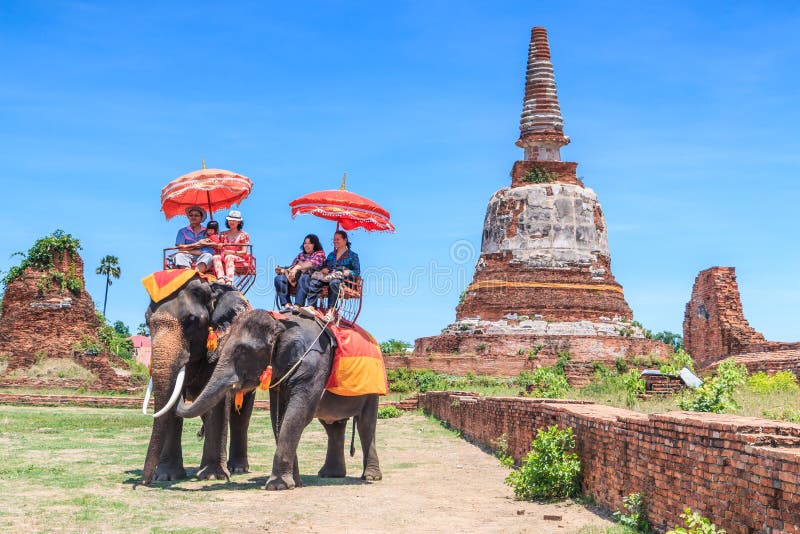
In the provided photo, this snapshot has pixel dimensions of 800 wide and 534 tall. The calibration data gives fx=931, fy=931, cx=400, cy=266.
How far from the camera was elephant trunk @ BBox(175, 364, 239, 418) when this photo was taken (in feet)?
29.7

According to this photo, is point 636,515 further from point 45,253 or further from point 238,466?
point 45,253

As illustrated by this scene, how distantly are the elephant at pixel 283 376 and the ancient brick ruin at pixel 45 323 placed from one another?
26157 millimetres

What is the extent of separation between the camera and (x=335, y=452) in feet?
37.4

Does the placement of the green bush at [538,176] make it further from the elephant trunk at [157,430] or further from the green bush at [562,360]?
the elephant trunk at [157,430]

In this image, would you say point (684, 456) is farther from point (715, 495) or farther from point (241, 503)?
point (241, 503)

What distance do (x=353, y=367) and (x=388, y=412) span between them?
47.7 ft

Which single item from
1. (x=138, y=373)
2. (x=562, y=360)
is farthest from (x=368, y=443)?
(x=138, y=373)

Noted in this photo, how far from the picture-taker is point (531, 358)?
3497cm

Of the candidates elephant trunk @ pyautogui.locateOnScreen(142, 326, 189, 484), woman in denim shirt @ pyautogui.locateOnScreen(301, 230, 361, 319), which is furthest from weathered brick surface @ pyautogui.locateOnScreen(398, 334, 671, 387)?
elephant trunk @ pyautogui.locateOnScreen(142, 326, 189, 484)

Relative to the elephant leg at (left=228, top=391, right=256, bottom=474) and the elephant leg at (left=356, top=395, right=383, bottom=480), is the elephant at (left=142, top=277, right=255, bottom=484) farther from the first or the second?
the elephant leg at (left=356, top=395, right=383, bottom=480)

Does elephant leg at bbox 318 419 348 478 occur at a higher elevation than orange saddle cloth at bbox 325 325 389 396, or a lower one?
lower

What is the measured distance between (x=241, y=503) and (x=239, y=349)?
1574 mm

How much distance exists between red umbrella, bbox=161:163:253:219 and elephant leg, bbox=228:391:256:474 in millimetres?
2667

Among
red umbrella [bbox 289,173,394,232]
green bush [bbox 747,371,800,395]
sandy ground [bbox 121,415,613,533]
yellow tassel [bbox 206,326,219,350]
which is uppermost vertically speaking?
red umbrella [bbox 289,173,394,232]
